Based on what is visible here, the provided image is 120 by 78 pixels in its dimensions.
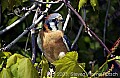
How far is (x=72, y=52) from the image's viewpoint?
1.40 m

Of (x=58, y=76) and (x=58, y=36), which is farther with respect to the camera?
(x=58, y=36)

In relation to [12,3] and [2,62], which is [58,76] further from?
[12,3]

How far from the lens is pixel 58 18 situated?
2381 millimetres

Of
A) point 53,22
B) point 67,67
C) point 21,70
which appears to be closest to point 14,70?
point 21,70

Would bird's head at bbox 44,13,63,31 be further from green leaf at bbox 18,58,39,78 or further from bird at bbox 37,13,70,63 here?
green leaf at bbox 18,58,39,78

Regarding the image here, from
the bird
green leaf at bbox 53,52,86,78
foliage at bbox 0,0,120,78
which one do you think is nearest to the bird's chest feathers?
the bird

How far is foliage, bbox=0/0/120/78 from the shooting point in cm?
138

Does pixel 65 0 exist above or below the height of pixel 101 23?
above

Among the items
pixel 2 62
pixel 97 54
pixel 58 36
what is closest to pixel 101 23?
pixel 97 54

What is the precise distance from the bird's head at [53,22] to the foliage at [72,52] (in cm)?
16

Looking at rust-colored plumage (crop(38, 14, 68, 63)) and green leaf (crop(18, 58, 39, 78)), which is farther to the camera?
rust-colored plumage (crop(38, 14, 68, 63))

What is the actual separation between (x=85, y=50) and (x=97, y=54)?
324 mm

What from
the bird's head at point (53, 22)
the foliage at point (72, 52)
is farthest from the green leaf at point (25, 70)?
the bird's head at point (53, 22)

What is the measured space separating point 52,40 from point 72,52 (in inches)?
41.0
